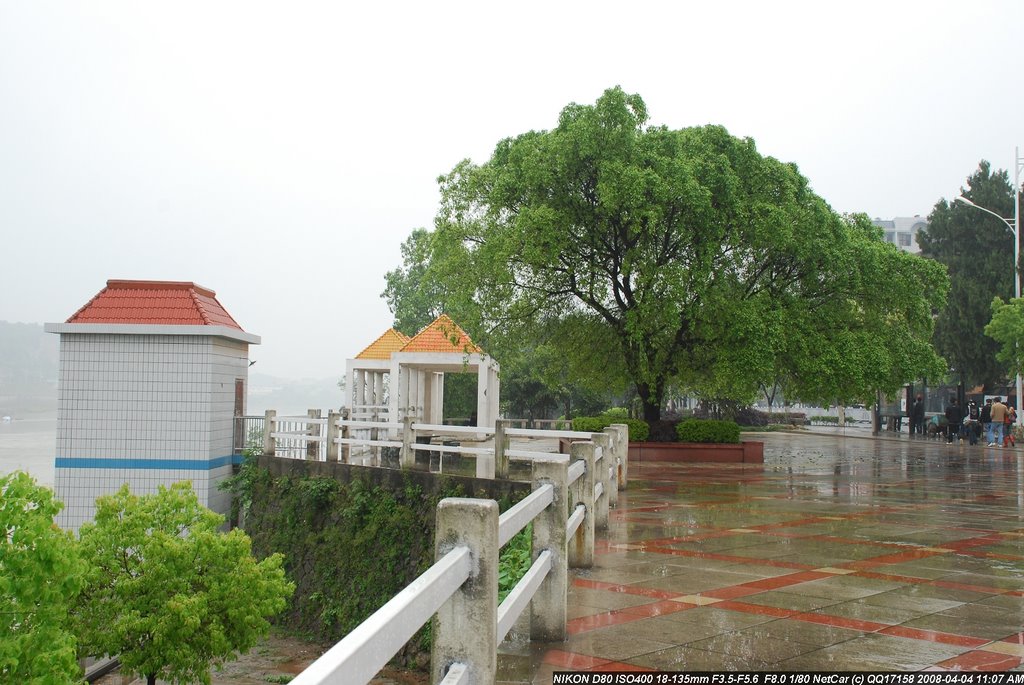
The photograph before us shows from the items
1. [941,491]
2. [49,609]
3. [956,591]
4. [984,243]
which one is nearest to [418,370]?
[941,491]

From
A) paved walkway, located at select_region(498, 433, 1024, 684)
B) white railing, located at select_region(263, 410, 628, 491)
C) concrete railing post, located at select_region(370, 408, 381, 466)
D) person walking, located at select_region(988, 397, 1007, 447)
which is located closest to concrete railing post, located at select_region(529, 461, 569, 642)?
paved walkway, located at select_region(498, 433, 1024, 684)

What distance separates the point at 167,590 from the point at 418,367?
577 inches

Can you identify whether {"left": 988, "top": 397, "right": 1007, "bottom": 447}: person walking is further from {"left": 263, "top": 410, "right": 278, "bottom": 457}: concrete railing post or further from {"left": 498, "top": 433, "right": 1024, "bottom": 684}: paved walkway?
{"left": 263, "top": 410, "right": 278, "bottom": 457}: concrete railing post

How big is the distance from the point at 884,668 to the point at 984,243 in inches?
1812

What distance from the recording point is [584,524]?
7.34 metres

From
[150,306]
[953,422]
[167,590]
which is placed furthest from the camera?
[953,422]

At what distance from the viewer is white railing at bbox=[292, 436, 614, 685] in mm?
2098

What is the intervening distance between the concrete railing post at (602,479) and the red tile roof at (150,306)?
33.4 feet

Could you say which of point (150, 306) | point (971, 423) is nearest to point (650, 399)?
point (150, 306)

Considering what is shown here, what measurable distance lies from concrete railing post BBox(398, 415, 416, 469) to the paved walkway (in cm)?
426

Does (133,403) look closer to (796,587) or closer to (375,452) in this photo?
(375,452)

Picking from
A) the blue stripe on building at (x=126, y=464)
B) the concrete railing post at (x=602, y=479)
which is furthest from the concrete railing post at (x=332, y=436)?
the concrete railing post at (x=602, y=479)

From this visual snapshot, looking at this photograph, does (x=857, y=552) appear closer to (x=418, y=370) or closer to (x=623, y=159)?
(x=623, y=159)

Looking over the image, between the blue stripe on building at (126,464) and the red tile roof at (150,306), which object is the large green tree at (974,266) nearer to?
the red tile roof at (150,306)
